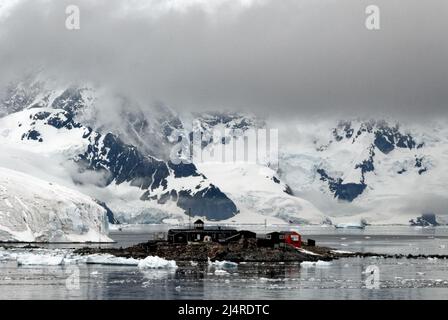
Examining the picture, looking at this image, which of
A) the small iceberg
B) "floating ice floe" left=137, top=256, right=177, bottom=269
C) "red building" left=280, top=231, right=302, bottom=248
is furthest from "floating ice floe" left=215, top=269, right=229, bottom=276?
"red building" left=280, top=231, right=302, bottom=248

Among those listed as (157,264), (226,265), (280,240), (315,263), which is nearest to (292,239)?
(280,240)

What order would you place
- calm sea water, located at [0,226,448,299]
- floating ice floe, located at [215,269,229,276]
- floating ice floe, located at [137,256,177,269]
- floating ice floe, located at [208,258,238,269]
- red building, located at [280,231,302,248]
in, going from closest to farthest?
1. calm sea water, located at [0,226,448,299]
2. floating ice floe, located at [215,269,229,276]
3. floating ice floe, located at [137,256,177,269]
4. floating ice floe, located at [208,258,238,269]
5. red building, located at [280,231,302,248]

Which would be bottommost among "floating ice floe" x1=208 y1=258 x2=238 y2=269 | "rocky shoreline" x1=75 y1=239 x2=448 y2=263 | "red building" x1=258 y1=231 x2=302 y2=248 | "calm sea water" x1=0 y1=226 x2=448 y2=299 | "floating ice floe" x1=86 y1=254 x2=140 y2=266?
"calm sea water" x1=0 y1=226 x2=448 y2=299

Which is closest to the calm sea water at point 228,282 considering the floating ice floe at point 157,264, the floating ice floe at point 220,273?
the floating ice floe at point 220,273

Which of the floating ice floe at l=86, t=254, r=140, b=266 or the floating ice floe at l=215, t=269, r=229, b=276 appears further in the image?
the floating ice floe at l=86, t=254, r=140, b=266

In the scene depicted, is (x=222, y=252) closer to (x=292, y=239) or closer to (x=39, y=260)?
(x=292, y=239)

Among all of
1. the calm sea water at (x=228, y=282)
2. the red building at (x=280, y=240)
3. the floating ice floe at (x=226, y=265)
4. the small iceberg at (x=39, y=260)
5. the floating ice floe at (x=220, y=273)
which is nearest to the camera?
the calm sea water at (x=228, y=282)

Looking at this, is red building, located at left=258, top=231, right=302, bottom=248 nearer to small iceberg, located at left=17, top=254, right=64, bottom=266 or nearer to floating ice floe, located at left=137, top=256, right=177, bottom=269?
floating ice floe, located at left=137, top=256, right=177, bottom=269

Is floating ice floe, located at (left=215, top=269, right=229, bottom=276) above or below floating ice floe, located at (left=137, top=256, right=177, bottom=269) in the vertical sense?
below

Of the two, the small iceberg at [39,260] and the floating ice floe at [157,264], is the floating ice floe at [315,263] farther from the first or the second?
the small iceberg at [39,260]

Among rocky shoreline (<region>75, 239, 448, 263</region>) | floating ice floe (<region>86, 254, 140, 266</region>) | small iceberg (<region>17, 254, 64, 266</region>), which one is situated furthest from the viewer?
rocky shoreline (<region>75, 239, 448, 263</region>)
